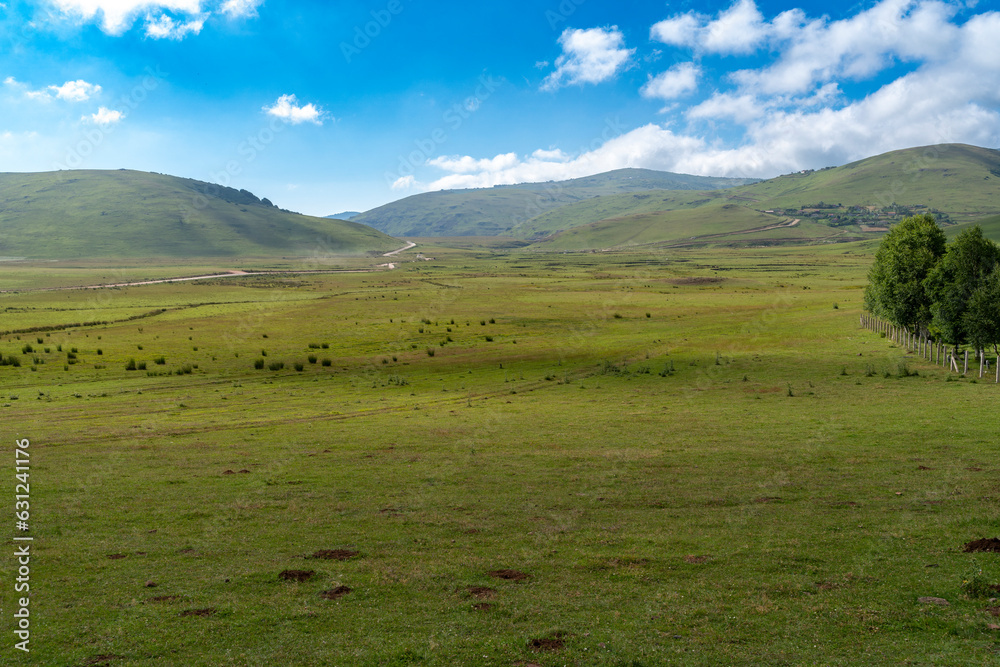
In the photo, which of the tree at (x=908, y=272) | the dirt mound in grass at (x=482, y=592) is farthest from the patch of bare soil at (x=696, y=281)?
the dirt mound in grass at (x=482, y=592)

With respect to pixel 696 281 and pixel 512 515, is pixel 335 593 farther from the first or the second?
pixel 696 281

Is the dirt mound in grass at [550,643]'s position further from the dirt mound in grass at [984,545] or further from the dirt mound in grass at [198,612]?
the dirt mound in grass at [984,545]

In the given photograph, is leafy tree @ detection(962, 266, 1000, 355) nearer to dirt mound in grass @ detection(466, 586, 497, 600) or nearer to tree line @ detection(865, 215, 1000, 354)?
tree line @ detection(865, 215, 1000, 354)

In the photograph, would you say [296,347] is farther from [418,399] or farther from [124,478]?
[124,478]

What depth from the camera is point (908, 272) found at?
60.8 m

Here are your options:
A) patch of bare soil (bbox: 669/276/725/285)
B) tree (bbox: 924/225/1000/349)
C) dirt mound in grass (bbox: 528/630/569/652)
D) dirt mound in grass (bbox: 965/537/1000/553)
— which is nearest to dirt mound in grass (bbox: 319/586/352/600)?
dirt mound in grass (bbox: 528/630/569/652)

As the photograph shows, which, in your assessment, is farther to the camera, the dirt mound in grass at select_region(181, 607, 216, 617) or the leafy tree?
the leafy tree

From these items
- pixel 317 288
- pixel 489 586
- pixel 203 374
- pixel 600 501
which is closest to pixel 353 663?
pixel 489 586

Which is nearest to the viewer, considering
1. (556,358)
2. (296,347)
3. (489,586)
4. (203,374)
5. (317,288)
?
(489,586)

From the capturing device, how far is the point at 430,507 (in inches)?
823

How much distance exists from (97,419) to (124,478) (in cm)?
1481

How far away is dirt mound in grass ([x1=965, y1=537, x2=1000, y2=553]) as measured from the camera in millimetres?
15828

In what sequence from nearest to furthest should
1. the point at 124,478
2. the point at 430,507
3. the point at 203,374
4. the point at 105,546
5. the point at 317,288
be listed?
the point at 105,546 < the point at 430,507 < the point at 124,478 < the point at 203,374 < the point at 317,288

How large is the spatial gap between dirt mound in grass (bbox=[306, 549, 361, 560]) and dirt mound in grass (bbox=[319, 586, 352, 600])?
200cm
